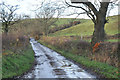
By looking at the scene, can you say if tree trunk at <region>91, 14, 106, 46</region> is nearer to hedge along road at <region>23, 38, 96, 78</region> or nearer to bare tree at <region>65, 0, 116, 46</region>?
bare tree at <region>65, 0, 116, 46</region>

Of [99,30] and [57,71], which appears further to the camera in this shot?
[99,30]

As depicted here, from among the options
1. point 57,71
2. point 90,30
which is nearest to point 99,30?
point 57,71

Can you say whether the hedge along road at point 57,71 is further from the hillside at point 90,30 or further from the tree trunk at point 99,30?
the hillside at point 90,30

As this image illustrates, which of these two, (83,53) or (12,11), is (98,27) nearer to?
(83,53)

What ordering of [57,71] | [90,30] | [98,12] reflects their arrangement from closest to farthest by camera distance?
1. [57,71]
2. [98,12]
3. [90,30]

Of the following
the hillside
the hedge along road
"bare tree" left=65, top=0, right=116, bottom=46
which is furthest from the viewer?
the hillside

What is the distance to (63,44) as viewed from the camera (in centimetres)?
2220

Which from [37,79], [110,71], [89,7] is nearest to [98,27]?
[89,7]

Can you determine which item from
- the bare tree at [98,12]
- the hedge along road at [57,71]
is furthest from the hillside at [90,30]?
the hedge along road at [57,71]

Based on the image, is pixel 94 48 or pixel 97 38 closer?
pixel 94 48

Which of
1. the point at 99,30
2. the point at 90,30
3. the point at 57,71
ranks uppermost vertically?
the point at 90,30

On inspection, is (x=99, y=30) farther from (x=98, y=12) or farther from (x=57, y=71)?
(x=57, y=71)

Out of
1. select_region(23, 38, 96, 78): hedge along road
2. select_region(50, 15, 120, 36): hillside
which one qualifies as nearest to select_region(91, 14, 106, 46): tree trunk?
select_region(23, 38, 96, 78): hedge along road

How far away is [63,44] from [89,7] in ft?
28.5
